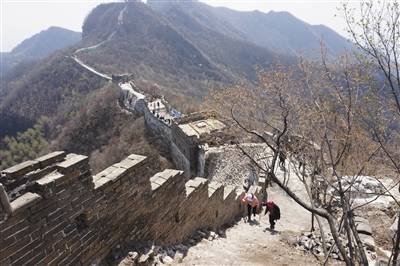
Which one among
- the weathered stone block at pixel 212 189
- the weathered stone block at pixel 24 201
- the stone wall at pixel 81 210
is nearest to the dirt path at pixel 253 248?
the stone wall at pixel 81 210

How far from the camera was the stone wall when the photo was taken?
13.1ft

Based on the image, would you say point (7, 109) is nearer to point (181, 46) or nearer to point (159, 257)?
point (181, 46)

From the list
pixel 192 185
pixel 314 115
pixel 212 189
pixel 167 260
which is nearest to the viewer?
pixel 167 260

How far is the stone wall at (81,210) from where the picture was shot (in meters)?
4.00

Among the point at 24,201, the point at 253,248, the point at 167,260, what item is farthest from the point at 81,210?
the point at 253,248

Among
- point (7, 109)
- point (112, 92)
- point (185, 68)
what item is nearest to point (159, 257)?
point (112, 92)

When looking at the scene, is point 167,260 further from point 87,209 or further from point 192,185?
point 192,185

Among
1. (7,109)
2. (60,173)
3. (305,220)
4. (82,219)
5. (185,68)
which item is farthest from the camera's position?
(185,68)

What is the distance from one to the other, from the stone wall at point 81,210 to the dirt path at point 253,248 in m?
0.73

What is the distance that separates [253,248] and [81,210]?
4905mm

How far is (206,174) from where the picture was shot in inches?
936

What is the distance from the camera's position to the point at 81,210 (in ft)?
16.0

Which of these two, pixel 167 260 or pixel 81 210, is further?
pixel 167 260

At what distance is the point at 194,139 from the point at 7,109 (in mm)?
66011
